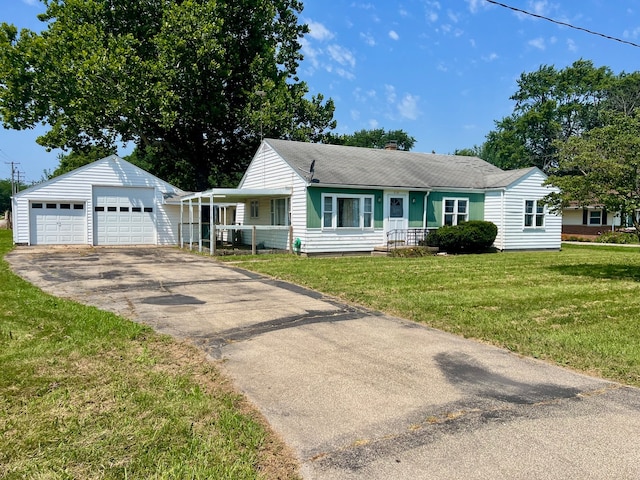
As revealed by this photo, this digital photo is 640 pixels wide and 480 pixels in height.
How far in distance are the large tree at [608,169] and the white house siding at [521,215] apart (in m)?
8.25

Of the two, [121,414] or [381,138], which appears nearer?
[121,414]

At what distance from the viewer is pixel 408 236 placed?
63.3 feet

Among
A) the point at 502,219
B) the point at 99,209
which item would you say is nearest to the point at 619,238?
the point at 502,219

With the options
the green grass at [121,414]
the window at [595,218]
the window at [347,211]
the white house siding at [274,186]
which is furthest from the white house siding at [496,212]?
the window at [595,218]

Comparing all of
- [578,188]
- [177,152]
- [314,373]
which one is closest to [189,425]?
[314,373]

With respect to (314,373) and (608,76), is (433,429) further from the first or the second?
(608,76)

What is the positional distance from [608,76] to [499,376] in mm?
58712

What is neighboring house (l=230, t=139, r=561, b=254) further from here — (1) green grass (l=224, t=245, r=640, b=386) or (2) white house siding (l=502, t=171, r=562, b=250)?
(1) green grass (l=224, t=245, r=640, b=386)

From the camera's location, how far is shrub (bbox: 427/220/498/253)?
18.3 meters

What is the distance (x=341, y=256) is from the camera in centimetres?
1788

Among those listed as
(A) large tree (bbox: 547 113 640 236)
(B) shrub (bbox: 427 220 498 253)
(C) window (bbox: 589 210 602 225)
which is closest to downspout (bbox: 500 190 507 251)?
(B) shrub (bbox: 427 220 498 253)

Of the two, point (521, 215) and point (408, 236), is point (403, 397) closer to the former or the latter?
point (408, 236)

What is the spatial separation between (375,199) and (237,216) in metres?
9.66

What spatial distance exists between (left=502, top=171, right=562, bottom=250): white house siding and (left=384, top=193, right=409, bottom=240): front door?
4.82 m
